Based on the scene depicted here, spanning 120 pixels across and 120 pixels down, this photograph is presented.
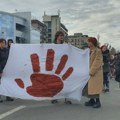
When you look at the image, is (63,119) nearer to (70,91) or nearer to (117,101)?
(70,91)

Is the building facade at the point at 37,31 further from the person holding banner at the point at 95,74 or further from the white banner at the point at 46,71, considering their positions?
the person holding banner at the point at 95,74

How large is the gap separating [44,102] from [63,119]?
9.17 ft

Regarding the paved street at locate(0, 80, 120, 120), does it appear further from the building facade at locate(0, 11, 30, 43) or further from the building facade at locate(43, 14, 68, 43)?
the building facade at locate(43, 14, 68, 43)

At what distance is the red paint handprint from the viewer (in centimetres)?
1171

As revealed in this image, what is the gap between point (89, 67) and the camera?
466 inches

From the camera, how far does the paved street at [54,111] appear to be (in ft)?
32.7

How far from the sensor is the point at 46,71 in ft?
38.9

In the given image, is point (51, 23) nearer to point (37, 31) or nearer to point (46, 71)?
point (37, 31)

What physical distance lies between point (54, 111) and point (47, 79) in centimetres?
128

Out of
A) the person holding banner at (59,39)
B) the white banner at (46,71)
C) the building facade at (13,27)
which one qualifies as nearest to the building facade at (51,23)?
the building facade at (13,27)

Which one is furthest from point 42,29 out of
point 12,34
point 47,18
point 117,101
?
point 117,101

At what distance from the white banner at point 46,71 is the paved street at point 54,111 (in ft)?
1.10

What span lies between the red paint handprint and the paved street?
1.19 feet

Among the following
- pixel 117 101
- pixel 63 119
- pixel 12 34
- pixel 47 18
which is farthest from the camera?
pixel 47 18
